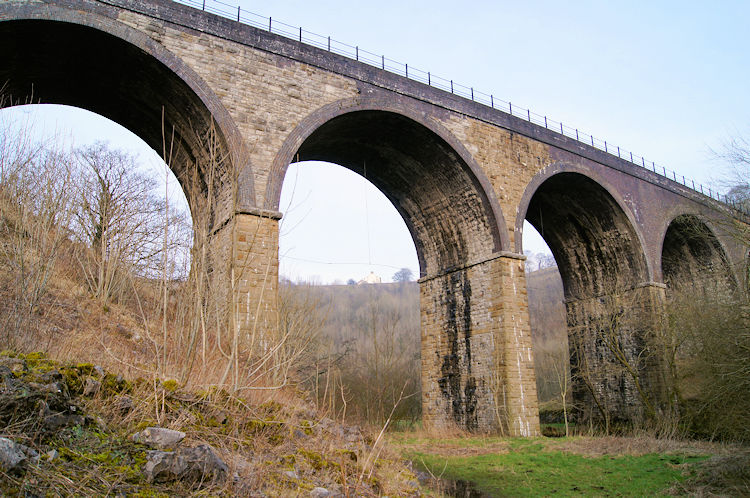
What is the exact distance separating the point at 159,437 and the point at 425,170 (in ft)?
40.8

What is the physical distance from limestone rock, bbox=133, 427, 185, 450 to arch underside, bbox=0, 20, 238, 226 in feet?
22.1

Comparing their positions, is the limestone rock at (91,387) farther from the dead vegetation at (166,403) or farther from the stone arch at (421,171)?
the stone arch at (421,171)

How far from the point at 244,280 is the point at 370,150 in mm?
6508

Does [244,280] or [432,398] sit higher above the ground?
[244,280]

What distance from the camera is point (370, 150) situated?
15367 millimetres

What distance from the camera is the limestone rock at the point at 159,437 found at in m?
3.85

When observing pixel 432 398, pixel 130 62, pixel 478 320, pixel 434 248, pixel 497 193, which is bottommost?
pixel 432 398

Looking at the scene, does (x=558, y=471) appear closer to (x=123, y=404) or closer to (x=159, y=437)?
(x=159, y=437)

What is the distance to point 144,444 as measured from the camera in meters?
3.82

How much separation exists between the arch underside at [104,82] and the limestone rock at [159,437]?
22.1 feet

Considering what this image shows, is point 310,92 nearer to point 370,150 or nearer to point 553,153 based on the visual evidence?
point 370,150

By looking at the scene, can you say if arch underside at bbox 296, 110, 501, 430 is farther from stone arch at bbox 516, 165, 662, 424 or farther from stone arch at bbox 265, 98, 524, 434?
stone arch at bbox 516, 165, 662, 424

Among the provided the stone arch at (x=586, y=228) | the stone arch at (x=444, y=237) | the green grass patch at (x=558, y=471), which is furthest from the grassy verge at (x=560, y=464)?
the stone arch at (x=586, y=228)

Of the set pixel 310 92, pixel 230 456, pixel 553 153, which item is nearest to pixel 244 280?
→ pixel 310 92
